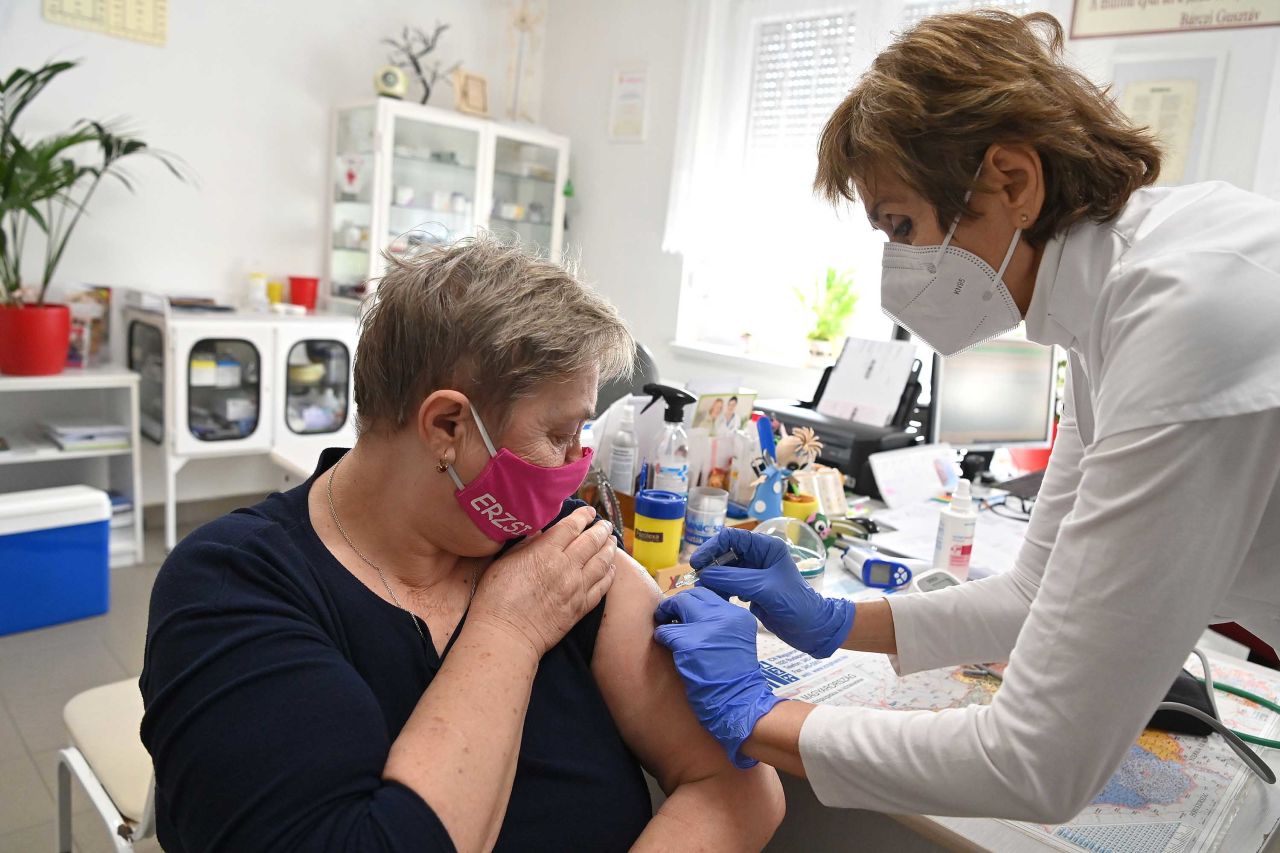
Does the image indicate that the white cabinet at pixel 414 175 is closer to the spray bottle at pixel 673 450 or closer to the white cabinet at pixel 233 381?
the white cabinet at pixel 233 381

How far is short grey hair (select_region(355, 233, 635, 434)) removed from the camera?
0.98m

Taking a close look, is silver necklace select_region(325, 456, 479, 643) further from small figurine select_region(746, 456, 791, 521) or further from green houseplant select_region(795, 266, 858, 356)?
green houseplant select_region(795, 266, 858, 356)

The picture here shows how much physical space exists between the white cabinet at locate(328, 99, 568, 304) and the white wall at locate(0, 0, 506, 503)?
5.9 inches

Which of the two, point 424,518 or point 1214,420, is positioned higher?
point 1214,420

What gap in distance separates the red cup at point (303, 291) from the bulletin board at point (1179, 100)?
3417mm

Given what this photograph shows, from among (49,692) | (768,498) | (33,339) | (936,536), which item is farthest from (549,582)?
(33,339)

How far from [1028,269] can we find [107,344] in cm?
370

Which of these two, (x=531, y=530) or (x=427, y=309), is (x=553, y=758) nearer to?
(x=531, y=530)

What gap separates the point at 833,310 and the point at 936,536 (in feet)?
6.87

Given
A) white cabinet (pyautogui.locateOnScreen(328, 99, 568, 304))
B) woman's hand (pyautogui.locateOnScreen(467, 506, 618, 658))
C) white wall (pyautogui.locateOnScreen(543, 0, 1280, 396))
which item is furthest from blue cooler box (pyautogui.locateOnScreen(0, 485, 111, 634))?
woman's hand (pyautogui.locateOnScreen(467, 506, 618, 658))

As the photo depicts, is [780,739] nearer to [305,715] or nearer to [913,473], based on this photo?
[305,715]

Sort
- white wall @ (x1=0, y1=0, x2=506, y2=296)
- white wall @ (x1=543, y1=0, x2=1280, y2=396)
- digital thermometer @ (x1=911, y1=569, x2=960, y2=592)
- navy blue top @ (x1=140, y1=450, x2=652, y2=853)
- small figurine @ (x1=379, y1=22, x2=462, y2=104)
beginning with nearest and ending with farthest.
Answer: navy blue top @ (x1=140, y1=450, x2=652, y2=853) → digital thermometer @ (x1=911, y1=569, x2=960, y2=592) → white wall @ (x1=0, y1=0, x2=506, y2=296) → small figurine @ (x1=379, y1=22, x2=462, y2=104) → white wall @ (x1=543, y1=0, x2=1280, y2=396)

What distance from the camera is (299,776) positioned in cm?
77

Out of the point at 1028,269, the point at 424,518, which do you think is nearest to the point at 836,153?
the point at 1028,269
